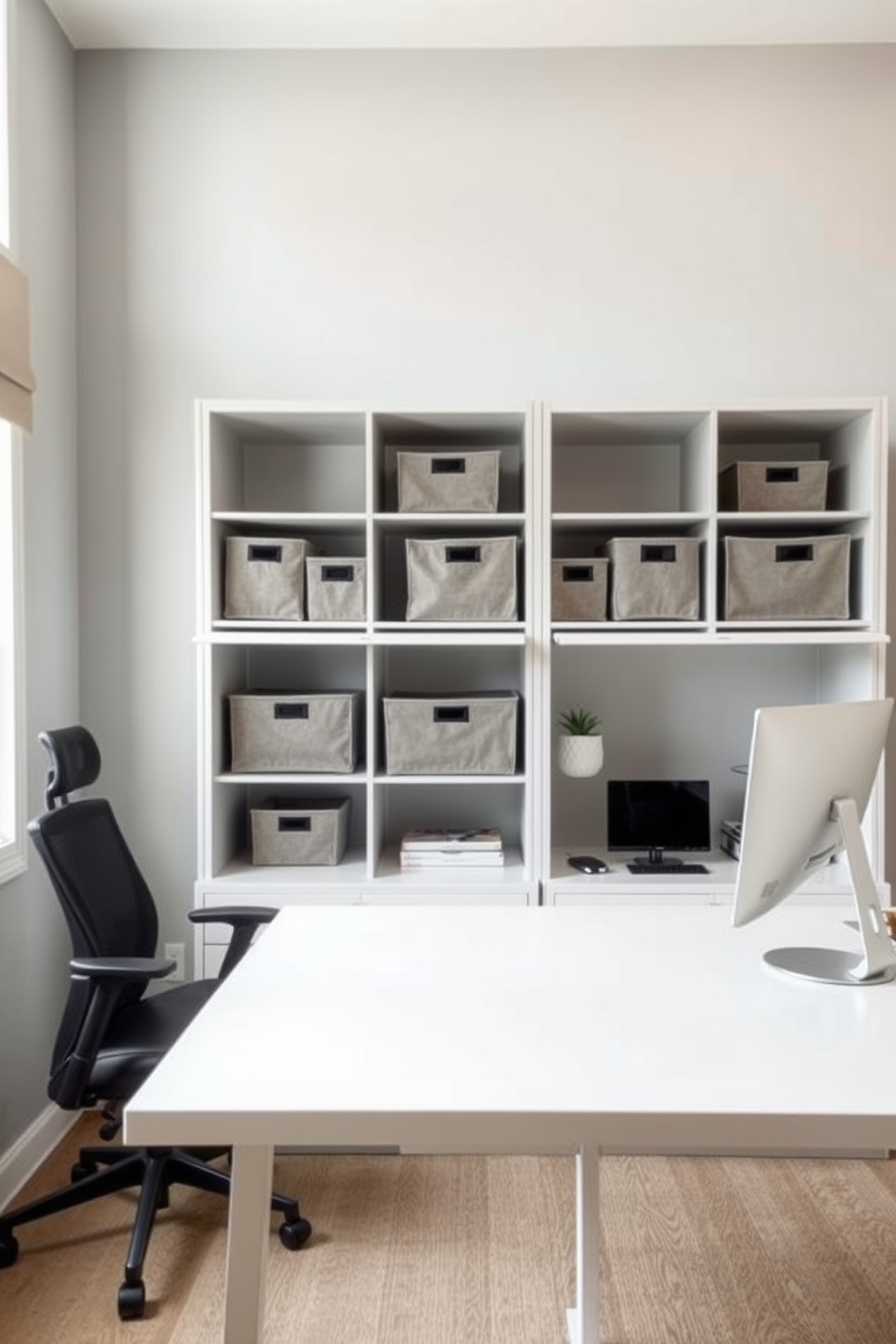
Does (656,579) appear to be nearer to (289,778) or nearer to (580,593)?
(580,593)

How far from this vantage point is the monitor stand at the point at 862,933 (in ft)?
5.04

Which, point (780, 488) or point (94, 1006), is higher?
point (780, 488)

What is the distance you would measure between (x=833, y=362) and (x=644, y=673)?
114 centimetres

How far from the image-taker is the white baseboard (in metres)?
2.32

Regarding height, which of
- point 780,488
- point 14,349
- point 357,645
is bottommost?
point 357,645

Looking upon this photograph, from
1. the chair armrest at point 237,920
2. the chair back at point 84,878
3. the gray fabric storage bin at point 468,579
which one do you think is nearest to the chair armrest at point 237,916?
the chair armrest at point 237,920

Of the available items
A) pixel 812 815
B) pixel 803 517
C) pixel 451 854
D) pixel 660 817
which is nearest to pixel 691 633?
pixel 803 517

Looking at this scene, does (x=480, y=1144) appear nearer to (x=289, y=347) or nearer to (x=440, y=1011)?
(x=440, y=1011)

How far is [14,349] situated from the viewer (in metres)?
2.25

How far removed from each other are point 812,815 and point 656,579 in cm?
112

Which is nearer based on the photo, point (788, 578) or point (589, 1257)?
point (589, 1257)

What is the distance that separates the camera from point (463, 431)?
8.98 ft

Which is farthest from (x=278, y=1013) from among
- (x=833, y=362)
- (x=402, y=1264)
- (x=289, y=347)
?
(x=833, y=362)

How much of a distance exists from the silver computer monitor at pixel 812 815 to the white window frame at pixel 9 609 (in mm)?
1846
